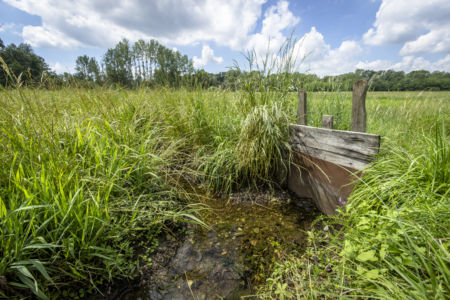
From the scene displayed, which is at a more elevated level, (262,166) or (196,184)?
(262,166)

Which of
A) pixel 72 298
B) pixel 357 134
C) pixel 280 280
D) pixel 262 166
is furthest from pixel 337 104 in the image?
pixel 72 298

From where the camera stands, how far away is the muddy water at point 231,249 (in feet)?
4.73

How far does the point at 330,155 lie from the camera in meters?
2.27

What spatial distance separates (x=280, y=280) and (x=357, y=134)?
1576mm

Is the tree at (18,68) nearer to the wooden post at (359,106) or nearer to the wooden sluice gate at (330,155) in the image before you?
the wooden sluice gate at (330,155)

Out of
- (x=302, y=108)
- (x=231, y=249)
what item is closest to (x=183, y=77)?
(x=302, y=108)

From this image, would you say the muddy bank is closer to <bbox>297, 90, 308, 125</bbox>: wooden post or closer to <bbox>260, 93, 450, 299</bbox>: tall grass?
<bbox>260, 93, 450, 299</bbox>: tall grass

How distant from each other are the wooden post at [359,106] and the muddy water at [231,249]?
1.17m

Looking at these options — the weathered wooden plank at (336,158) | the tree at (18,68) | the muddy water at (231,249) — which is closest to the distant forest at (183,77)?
the tree at (18,68)

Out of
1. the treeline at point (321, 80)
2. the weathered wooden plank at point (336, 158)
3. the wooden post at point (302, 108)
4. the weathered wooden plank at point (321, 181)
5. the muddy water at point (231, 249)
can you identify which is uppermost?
the treeline at point (321, 80)

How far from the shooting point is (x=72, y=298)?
119 cm

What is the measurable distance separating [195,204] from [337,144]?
1763 mm

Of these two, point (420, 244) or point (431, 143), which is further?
point (431, 143)

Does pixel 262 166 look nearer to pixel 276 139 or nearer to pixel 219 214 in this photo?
pixel 276 139
